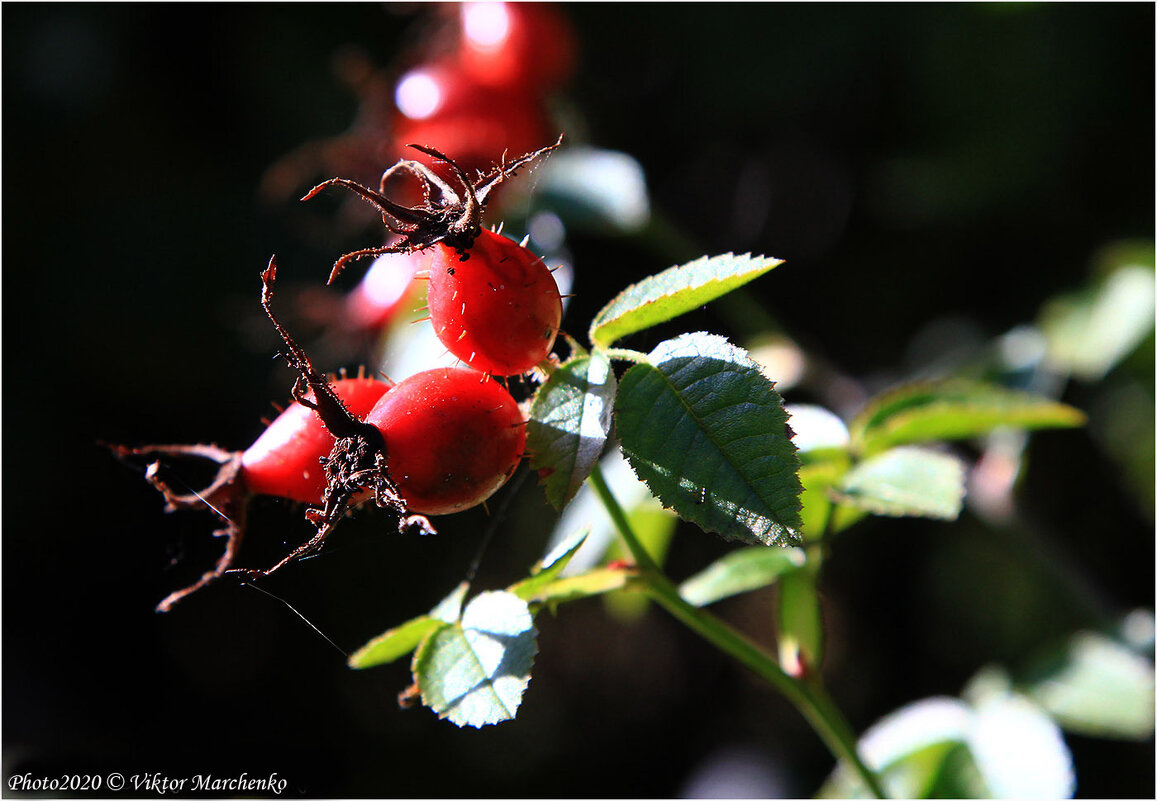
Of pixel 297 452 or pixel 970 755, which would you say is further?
pixel 970 755

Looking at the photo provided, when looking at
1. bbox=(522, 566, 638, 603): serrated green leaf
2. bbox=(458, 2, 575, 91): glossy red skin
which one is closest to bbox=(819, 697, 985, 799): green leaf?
bbox=(522, 566, 638, 603): serrated green leaf

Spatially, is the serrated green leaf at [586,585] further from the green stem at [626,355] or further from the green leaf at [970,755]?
the green leaf at [970,755]

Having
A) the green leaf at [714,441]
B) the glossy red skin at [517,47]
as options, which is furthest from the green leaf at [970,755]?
the glossy red skin at [517,47]

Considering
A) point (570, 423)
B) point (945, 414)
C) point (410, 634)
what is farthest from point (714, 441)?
point (945, 414)

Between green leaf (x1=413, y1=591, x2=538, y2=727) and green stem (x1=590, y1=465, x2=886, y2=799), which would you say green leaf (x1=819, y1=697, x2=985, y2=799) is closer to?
green stem (x1=590, y1=465, x2=886, y2=799)

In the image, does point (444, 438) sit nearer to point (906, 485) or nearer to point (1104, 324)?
point (906, 485)

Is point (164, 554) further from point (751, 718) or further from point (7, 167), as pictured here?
point (751, 718)
